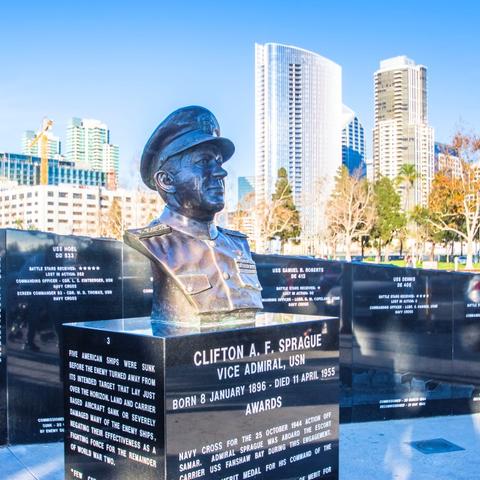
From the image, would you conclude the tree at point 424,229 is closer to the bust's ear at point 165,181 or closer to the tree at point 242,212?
the tree at point 242,212

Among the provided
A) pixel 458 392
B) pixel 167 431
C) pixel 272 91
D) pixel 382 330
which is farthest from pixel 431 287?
pixel 272 91

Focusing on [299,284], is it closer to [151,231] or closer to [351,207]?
[151,231]

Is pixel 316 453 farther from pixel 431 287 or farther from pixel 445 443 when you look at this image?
pixel 431 287

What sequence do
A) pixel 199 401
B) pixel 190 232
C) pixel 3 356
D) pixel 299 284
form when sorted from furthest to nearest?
pixel 299 284
pixel 3 356
pixel 190 232
pixel 199 401

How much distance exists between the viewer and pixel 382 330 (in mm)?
8805

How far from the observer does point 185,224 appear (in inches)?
194

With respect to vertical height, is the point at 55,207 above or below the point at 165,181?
above

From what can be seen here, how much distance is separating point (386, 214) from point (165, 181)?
48.8 metres

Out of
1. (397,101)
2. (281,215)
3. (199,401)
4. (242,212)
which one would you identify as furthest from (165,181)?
(397,101)

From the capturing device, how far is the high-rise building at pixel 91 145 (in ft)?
612

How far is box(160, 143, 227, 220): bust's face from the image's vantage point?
4.79 meters

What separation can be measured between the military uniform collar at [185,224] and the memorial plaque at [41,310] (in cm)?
312

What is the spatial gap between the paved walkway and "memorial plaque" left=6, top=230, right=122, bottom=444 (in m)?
0.33

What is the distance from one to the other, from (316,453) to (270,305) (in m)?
3.47
